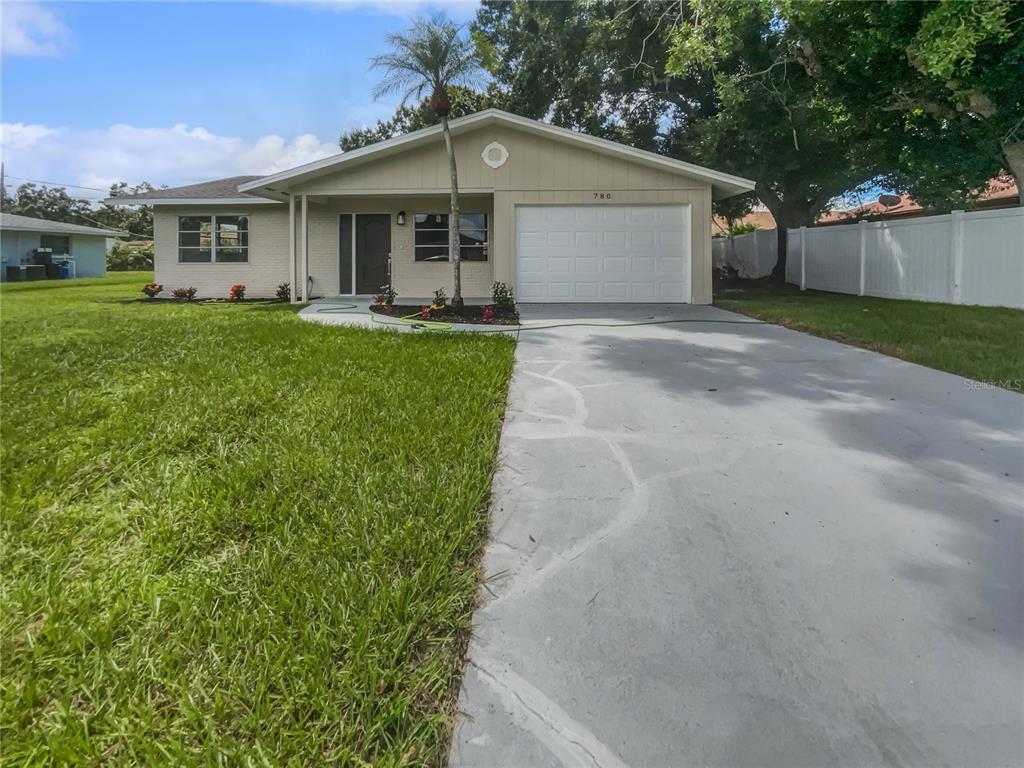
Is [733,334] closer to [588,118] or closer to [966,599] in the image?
[966,599]

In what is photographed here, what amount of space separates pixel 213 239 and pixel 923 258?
637 inches

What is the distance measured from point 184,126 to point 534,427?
14.3 m

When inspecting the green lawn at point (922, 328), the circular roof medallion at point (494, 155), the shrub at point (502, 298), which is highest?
the circular roof medallion at point (494, 155)

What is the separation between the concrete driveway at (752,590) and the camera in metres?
1.79

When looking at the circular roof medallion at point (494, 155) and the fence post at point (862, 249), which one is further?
the fence post at point (862, 249)

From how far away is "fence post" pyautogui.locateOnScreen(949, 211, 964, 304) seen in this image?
37.2 feet

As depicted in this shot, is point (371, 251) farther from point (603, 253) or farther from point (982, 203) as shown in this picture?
point (982, 203)

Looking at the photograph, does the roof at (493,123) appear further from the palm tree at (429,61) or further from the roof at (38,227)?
the roof at (38,227)

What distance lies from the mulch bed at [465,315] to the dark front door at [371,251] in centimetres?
411

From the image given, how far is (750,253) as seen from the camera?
74.0 ft

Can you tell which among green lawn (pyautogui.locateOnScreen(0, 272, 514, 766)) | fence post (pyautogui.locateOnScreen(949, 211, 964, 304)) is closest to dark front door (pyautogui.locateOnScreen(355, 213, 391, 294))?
green lawn (pyautogui.locateOnScreen(0, 272, 514, 766))

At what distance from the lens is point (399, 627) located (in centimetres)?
209

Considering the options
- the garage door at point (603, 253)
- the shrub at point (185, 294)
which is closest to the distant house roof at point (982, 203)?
the garage door at point (603, 253)

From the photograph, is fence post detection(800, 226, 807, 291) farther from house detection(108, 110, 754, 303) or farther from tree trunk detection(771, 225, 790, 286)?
house detection(108, 110, 754, 303)
